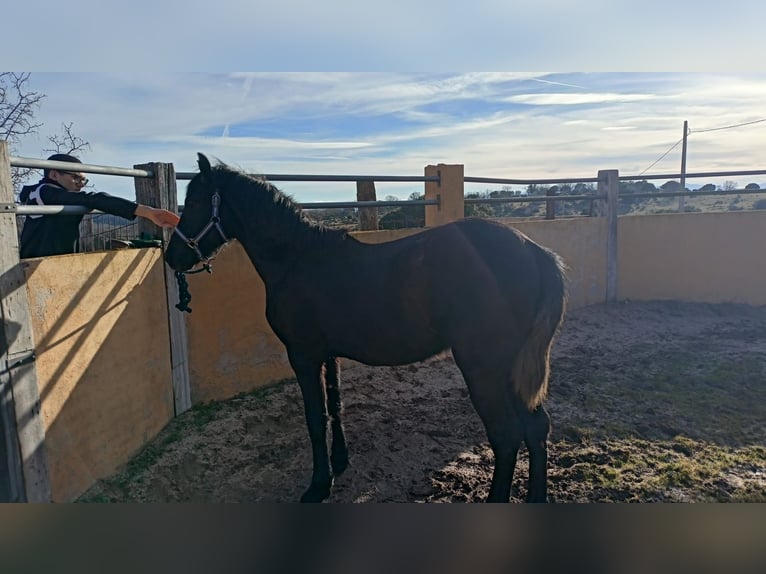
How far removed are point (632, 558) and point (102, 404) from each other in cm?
267

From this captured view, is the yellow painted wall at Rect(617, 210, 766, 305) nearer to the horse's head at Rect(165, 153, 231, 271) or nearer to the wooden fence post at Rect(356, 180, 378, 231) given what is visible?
the wooden fence post at Rect(356, 180, 378, 231)

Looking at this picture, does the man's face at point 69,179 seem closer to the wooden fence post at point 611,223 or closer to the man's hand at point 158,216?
the man's hand at point 158,216

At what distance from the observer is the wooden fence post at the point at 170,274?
3.71m

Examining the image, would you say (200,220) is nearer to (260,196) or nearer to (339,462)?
(260,196)

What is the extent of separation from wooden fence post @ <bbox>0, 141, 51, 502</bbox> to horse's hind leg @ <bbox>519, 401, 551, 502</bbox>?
91.0 inches

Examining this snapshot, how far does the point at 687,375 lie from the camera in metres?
4.59

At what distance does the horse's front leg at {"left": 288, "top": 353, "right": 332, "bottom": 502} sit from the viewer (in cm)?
286

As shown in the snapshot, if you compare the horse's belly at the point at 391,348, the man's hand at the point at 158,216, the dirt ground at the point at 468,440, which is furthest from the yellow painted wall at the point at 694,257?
the man's hand at the point at 158,216

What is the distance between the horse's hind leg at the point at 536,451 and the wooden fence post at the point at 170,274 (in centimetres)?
243

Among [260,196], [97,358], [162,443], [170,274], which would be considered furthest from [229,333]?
[260,196]

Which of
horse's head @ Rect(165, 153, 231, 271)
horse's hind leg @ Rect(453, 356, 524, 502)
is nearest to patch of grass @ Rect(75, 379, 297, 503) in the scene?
horse's head @ Rect(165, 153, 231, 271)

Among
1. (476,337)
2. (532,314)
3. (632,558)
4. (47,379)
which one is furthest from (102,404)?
(632,558)

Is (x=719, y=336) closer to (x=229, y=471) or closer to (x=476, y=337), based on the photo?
(x=476, y=337)

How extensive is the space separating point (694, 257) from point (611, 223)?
1.29 m
